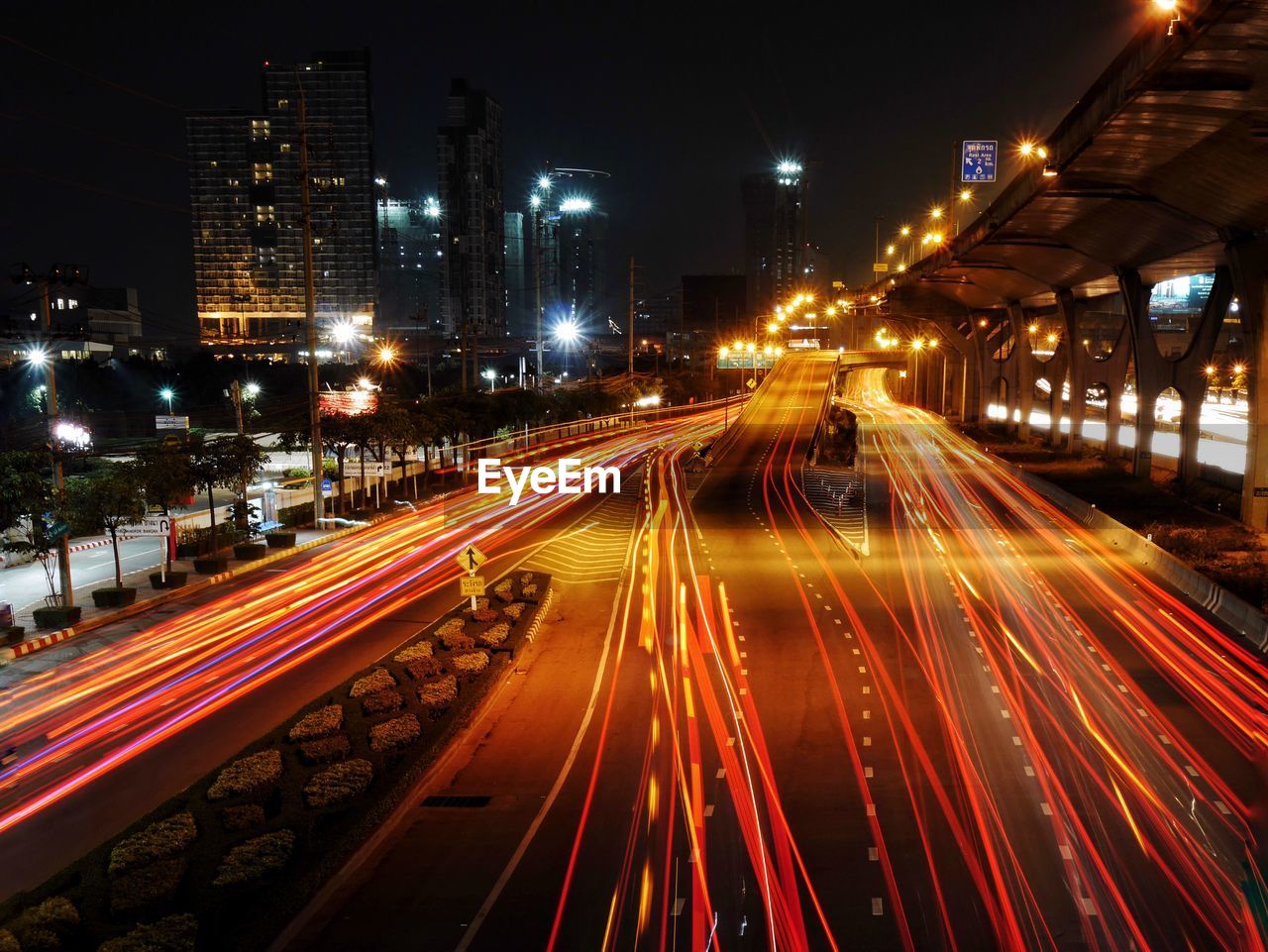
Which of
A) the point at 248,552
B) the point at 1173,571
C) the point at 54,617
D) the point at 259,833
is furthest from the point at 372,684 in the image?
the point at 1173,571

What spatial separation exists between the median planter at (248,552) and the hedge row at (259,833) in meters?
14.1

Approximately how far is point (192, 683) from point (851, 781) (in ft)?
39.5

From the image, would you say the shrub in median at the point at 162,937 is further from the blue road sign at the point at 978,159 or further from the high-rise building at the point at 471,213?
the high-rise building at the point at 471,213

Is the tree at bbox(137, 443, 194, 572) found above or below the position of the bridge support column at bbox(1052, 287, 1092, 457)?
below

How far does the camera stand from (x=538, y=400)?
5944cm

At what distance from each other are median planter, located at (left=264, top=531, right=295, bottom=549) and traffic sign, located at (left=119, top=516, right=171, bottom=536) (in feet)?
13.1

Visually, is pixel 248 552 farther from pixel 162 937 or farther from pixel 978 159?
pixel 978 159

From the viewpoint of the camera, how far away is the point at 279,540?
30.6m

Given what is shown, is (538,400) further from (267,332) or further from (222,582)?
(267,332)

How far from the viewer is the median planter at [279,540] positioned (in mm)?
30531

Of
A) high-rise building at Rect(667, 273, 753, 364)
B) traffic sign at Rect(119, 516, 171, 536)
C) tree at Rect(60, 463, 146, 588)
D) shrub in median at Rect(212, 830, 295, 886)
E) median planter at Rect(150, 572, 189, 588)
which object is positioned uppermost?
high-rise building at Rect(667, 273, 753, 364)

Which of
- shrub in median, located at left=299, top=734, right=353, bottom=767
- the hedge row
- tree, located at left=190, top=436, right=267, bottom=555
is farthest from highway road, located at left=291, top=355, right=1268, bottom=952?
tree, located at left=190, top=436, right=267, bottom=555

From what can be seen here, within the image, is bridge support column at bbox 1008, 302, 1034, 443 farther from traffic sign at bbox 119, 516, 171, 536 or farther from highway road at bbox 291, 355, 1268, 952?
traffic sign at bbox 119, 516, 171, 536

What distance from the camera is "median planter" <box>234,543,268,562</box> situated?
94.7 feet
